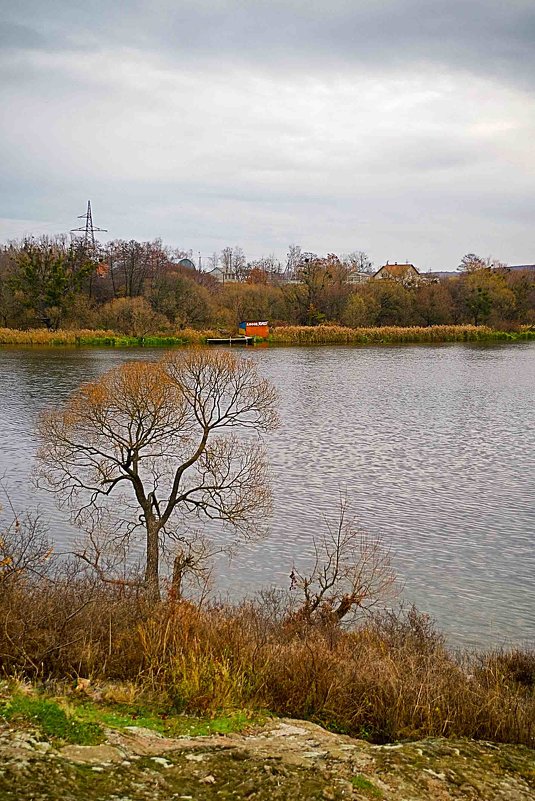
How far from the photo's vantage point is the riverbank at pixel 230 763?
3.93 meters

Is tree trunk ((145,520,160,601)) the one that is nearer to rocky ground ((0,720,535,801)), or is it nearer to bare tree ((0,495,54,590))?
bare tree ((0,495,54,590))

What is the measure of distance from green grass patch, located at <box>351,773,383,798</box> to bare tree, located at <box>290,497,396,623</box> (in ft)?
14.1

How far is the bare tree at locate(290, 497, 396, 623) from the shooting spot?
9.12 m

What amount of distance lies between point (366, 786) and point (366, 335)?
5681 cm

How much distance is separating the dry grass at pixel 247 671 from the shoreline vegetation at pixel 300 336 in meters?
46.5

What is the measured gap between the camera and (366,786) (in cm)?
419

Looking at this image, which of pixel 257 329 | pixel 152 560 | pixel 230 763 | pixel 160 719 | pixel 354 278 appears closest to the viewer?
pixel 230 763

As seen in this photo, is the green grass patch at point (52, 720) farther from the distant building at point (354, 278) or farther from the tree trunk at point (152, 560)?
the distant building at point (354, 278)

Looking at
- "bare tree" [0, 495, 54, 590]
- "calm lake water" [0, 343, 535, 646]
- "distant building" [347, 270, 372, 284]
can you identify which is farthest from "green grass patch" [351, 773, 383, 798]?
"distant building" [347, 270, 372, 284]

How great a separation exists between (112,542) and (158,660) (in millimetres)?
6568

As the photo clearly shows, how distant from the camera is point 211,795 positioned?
3916 millimetres

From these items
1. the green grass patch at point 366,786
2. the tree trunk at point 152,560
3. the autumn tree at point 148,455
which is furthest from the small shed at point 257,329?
the green grass patch at point 366,786

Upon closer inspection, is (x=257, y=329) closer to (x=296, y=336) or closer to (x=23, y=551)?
(x=296, y=336)

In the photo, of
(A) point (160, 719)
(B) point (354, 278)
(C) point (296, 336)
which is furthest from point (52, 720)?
(B) point (354, 278)
